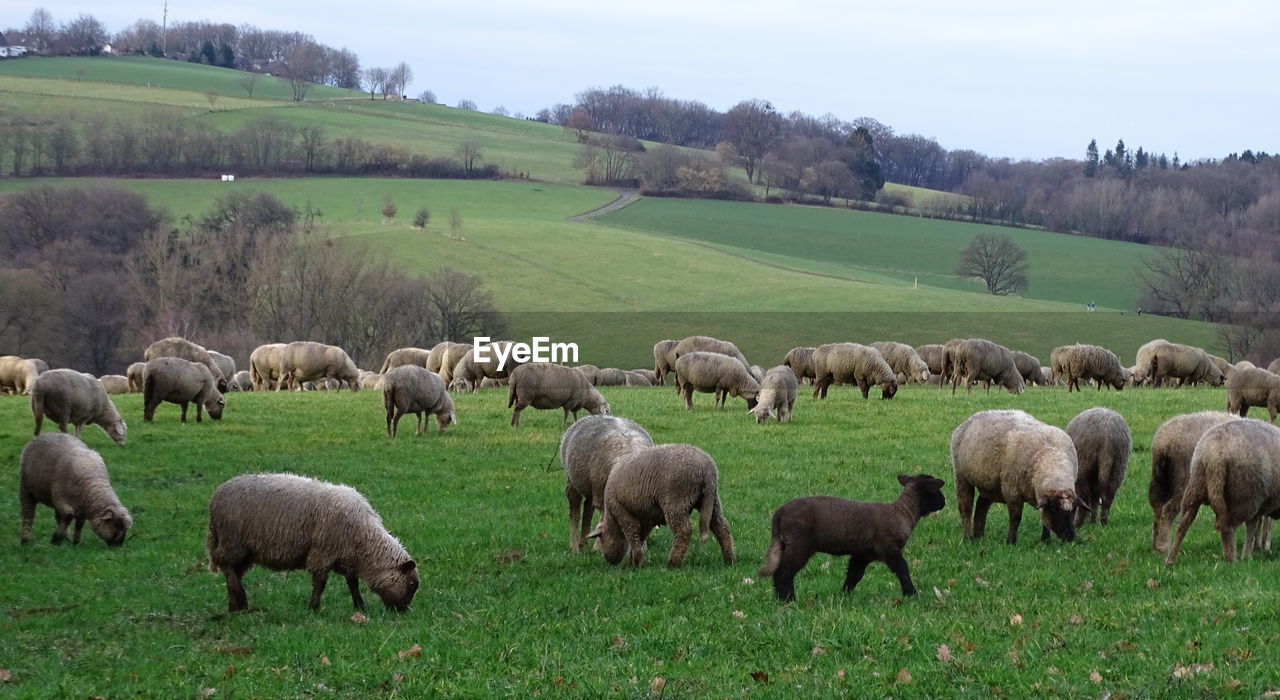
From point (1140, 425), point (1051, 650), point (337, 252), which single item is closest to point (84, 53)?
point (337, 252)

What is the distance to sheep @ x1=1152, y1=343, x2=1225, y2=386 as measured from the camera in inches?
1666

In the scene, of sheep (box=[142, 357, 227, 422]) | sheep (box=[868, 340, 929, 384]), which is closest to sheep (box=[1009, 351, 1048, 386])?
sheep (box=[868, 340, 929, 384])

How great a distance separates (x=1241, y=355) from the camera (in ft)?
246

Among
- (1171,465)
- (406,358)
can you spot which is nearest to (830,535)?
(1171,465)

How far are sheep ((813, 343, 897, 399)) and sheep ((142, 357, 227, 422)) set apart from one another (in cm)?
1597

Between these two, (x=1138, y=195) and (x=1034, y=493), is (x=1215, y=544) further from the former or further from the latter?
(x=1138, y=195)

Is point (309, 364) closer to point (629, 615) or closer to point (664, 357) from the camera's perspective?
point (664, 357)

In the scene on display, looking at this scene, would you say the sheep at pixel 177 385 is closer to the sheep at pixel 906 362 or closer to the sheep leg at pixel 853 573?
the sheep leg at pixel 853 573

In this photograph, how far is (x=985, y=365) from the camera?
117 ft

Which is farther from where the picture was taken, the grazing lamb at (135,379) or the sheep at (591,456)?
the grazing lamb at (135,379)

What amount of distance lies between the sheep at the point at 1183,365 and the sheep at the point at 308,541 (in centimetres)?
3617

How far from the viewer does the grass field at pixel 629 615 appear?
9.20 m

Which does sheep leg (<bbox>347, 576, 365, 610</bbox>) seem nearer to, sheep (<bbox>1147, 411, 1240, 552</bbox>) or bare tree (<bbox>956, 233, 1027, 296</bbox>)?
sheep (<bbox>1147, 411, 1240, 552</bbox>)

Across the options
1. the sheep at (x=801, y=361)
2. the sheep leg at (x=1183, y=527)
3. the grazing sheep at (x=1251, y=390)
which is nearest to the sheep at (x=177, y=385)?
the sheep at (x=801, y=361)
